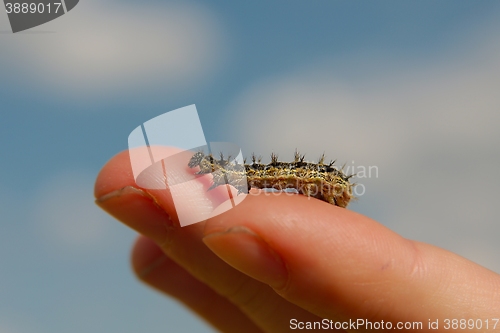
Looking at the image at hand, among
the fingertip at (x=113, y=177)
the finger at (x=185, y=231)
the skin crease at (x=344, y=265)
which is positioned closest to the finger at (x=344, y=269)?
the skin crease at (x=344, y=265)

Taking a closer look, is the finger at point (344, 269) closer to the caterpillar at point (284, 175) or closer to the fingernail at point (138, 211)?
the fingernail at point (138, 211)

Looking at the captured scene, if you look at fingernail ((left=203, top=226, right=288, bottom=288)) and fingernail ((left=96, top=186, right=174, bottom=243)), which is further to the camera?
fingernail ((left=96, top=186, right=174, bottom=243))

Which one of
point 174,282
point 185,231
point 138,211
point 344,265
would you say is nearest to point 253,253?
point 344,265

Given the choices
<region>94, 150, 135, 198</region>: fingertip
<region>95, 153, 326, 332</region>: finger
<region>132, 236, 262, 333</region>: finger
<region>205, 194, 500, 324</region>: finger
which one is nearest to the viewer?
<region>205, 194, 500, 324</region>: finger

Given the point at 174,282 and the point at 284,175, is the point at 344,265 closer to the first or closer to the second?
the point at 284,175

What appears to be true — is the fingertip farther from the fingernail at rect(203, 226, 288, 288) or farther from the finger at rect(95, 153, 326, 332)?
the fingernail at rect(203, 226, 288, 288)

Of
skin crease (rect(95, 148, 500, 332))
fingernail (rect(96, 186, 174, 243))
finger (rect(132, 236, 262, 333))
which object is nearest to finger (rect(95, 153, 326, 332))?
fingernail (rect(96, 186, 174, 243))

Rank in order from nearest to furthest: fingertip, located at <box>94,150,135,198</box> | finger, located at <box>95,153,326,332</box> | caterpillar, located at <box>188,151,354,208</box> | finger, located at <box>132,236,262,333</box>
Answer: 1. finger, located at <box>95,153,326,332</box>
2. fingertip, located at <box>94,150,135,198</box>
3. caterpillar, located at <box>188,151,354,208</box>
4. finger, located at <box>132,236,262,333</box>
